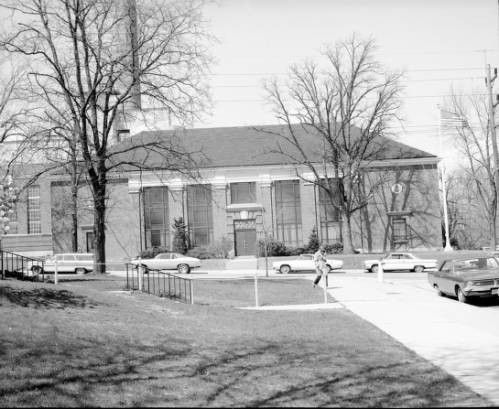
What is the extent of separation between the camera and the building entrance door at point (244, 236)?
50.0 m

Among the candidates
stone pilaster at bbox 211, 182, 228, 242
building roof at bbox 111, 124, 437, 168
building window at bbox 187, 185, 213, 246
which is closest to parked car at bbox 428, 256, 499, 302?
building roof at bbox 111, 124, 437, 168

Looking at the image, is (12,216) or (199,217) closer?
(12,216)

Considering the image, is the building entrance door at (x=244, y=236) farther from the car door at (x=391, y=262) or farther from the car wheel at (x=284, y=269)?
the car door at (x=391, y=262)

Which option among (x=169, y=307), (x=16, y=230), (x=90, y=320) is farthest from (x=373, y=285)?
(x=16, y=230)

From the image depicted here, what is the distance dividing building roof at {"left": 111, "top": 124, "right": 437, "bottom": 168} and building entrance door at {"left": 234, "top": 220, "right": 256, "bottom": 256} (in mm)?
5098

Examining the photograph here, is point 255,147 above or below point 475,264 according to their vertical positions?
above

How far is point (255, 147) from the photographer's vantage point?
5225 cm

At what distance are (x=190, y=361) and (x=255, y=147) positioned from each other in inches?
1744

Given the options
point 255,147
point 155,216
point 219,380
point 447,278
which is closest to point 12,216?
point 155,216

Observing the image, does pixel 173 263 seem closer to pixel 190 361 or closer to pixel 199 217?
pixel 199 217

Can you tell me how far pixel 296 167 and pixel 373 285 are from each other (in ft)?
81.7

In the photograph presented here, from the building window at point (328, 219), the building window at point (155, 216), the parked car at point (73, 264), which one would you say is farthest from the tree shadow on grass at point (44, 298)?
the building window at point (328, 219)

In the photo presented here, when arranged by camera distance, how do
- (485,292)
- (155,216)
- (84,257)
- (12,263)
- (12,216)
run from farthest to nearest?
(155,216), (12,216), (84,257), (12,263), (485,292)

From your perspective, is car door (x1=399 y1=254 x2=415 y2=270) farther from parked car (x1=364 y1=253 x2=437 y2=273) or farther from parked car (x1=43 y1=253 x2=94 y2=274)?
parked car (x1=43 y1=253 x2=94 y2=274)
